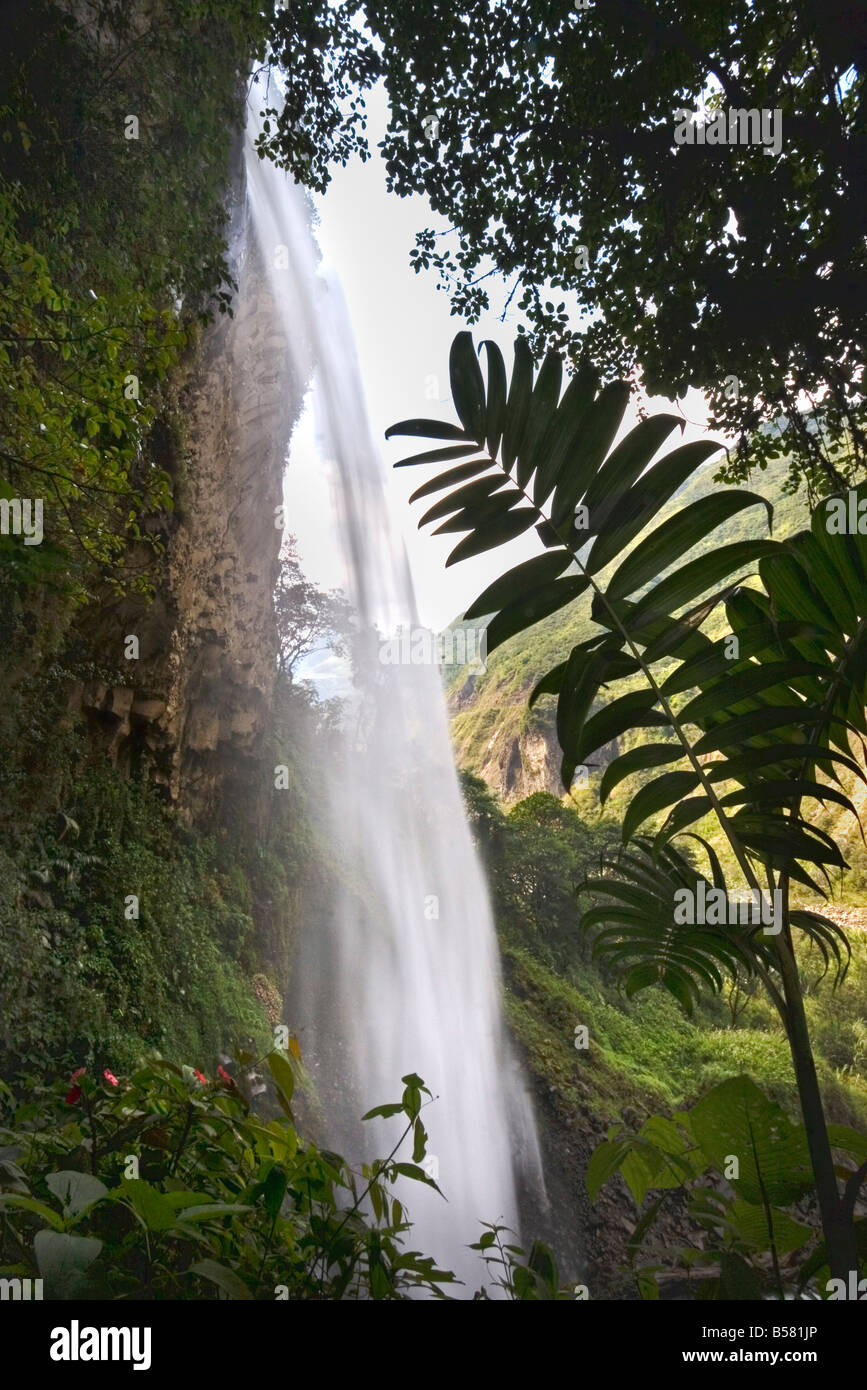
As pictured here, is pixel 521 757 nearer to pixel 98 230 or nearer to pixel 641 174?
pixel 641 174

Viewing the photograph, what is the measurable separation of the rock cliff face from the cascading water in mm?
1306

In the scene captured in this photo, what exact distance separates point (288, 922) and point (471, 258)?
641 cm

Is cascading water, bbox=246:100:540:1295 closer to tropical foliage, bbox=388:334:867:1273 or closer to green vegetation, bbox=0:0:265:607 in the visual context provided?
green vegetation, bbox=0:0:265:607

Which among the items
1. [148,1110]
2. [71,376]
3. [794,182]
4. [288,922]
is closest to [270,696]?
[288,922]

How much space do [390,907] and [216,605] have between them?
534 cm

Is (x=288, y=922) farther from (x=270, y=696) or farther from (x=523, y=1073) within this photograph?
(x=523, y=1073)

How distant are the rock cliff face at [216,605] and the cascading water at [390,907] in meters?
1.31

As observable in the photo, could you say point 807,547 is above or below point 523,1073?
above

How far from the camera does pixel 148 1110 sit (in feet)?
2.50

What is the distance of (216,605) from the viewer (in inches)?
262

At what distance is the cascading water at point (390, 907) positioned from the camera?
25.2ft
